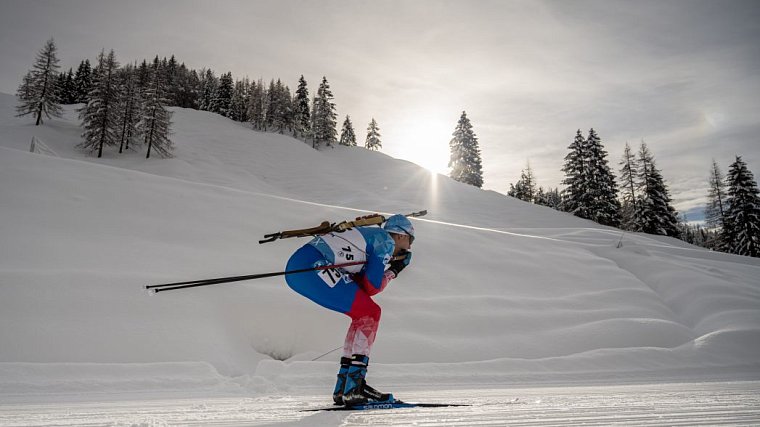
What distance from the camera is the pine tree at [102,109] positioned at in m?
35.3

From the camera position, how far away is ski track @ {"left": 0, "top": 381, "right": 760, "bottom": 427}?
2.54m

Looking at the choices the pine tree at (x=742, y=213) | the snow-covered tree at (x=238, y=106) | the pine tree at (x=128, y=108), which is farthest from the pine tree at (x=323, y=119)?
the pine tree at (x=742, y=213)

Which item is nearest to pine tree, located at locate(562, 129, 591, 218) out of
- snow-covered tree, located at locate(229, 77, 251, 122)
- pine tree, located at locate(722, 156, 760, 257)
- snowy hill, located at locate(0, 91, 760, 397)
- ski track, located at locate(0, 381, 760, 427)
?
pine tree, located at locate(722, 156, 760, 257)

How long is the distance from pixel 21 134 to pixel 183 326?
43061 millimetres

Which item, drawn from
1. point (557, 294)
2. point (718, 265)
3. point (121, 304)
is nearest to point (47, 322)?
point (121, 304)

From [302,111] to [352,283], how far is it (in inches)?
2738

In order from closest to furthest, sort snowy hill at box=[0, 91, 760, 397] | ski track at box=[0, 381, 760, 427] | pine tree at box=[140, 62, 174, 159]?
ski track at box=[0, 381, 760, 427], snowy hill at box=[0, 91, 760, 397], pine tree at box=[140, 62, 174, 159]

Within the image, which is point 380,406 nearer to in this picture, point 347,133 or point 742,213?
point 742,213

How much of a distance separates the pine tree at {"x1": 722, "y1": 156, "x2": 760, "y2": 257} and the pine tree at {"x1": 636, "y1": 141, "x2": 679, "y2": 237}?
4068 millimetres

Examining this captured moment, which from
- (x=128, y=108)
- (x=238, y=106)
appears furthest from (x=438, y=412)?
(x=238, y=106)

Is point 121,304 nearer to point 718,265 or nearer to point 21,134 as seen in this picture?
point 718,265

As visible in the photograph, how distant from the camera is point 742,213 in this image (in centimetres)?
3369

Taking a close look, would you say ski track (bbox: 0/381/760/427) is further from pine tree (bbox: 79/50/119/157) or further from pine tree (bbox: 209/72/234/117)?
pine tree (bbox: 209/72/234/117)

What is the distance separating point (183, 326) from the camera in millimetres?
4574
